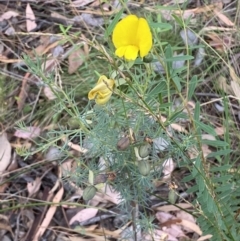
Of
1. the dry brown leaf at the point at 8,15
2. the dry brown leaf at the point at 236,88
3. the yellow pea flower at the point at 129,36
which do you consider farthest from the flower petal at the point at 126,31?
the dry brown leaf at the point at 8,15

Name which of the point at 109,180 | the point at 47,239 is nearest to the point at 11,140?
the point at 47,239

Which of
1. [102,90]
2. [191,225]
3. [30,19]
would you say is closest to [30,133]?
[30,19]

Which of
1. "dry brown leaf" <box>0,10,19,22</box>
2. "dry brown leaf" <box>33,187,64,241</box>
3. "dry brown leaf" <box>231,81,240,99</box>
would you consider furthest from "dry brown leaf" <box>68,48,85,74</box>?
"dry brown leaf" <box>231,81,240,99</box>

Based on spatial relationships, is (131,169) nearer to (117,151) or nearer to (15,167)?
(117,151)

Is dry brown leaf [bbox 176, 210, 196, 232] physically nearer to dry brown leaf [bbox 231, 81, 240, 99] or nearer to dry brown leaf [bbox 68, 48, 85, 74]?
dry brown leaf [bbox 231, 81, 240, 99]

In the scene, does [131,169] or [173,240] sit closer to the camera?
[131,169]

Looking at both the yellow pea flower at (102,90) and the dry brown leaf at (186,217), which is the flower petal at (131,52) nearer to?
the yellow pea flower at (102,90)
